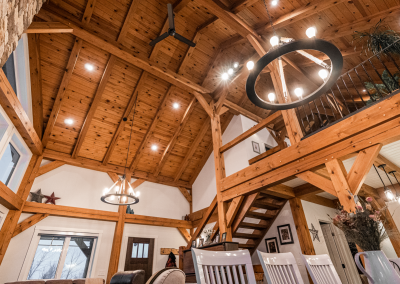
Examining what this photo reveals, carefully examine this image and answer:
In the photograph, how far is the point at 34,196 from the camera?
576 cm

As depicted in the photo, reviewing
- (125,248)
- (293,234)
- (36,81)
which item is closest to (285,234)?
(293,234)

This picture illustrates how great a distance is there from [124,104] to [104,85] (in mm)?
821

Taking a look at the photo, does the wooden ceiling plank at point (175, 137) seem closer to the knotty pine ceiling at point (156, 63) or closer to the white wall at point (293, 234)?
the knotty pine ceiling at point (156, 63)

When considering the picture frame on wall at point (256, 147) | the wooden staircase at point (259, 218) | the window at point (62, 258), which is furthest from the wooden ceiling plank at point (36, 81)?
the picture frame on wall at point (256, 147)

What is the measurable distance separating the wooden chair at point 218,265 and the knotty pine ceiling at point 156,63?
4294 millimetres

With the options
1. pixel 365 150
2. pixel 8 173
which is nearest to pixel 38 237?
pixel 8 173

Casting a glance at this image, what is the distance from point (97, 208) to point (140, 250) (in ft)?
5.77

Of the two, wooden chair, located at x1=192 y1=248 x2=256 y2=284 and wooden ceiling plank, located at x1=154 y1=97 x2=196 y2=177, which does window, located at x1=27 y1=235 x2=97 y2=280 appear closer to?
wooden ceiling plank, located at x1=154 y1=97 x2=196 y2=177

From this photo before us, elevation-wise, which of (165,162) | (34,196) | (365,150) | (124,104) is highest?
(124,104)

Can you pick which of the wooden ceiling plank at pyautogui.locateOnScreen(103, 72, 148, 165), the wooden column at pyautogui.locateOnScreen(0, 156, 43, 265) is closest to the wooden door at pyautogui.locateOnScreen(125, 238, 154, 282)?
the wooden ceiling plank at pyautogui.locateOnScreen(103, 72, 148, 165)

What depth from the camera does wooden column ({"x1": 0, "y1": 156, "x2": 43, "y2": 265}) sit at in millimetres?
4977

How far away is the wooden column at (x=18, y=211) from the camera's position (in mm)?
4977

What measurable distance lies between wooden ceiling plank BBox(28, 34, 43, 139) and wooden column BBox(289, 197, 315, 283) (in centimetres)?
648

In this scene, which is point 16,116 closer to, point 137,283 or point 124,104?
point 124,104
